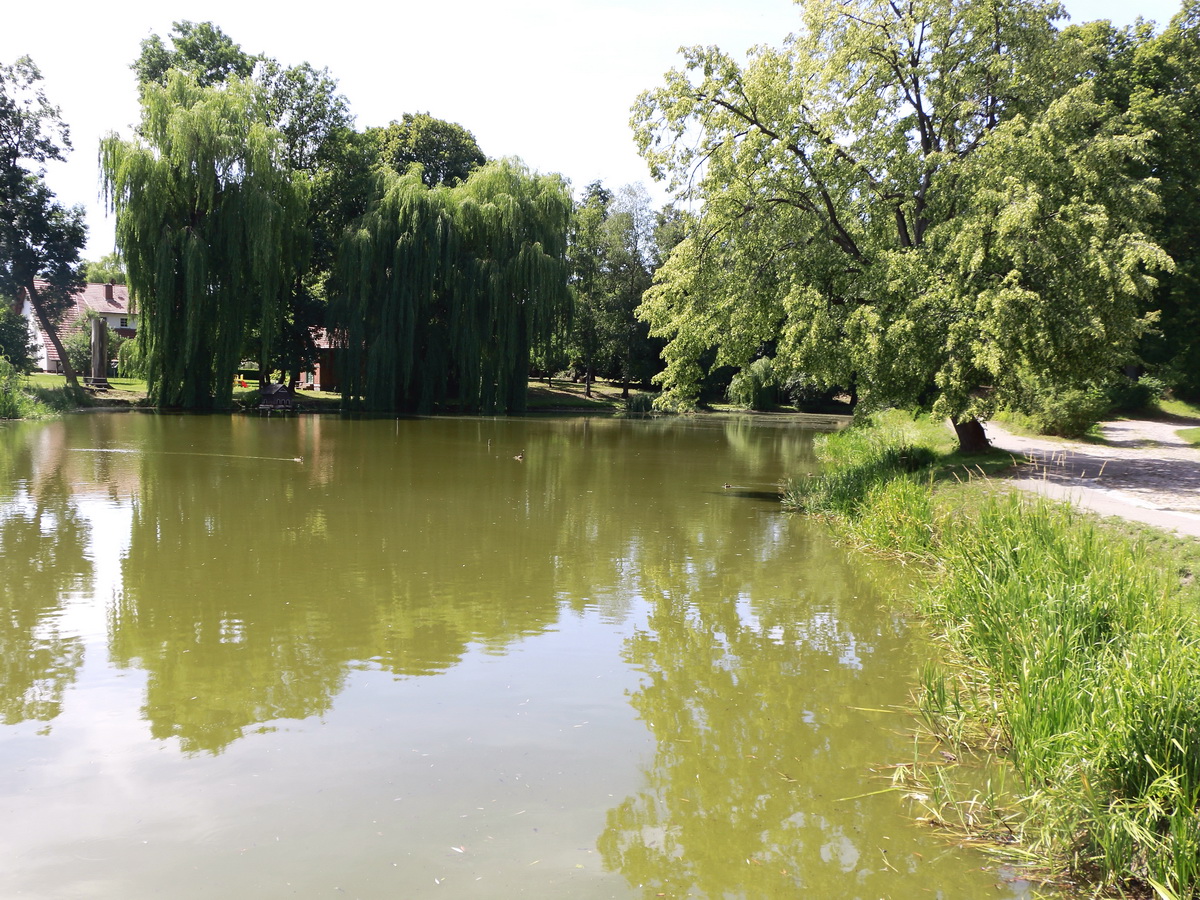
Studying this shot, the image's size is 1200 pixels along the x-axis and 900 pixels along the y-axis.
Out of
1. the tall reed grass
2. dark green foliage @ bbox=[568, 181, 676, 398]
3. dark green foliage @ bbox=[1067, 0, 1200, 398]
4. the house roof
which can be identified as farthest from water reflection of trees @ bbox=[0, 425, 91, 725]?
the house roof

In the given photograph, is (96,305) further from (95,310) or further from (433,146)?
(433,146)

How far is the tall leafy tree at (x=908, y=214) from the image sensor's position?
547 inches

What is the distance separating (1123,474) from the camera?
14.6m

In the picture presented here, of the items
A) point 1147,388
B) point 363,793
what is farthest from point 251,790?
point 1147,388

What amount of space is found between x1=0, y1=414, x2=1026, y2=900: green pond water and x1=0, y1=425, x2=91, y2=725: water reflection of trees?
0.04m

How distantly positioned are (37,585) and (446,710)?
16.5ft

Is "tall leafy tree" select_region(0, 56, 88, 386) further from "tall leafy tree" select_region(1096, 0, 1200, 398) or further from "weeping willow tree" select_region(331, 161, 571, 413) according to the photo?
"tall leafy tree" select_region(1096, 0, 1200, 398)

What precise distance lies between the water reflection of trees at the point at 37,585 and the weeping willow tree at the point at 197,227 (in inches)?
693

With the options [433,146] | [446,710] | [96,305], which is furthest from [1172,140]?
[96,305]

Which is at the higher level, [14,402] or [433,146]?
[433,146]

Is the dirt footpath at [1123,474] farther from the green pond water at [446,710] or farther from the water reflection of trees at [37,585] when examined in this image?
the water reflection of trees at [37,585]

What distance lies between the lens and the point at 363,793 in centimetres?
437

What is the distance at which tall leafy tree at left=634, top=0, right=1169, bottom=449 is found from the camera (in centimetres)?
1390

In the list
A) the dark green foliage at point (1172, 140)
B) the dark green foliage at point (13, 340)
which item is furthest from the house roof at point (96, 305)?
the dark green foliage at point (1172, 140)
